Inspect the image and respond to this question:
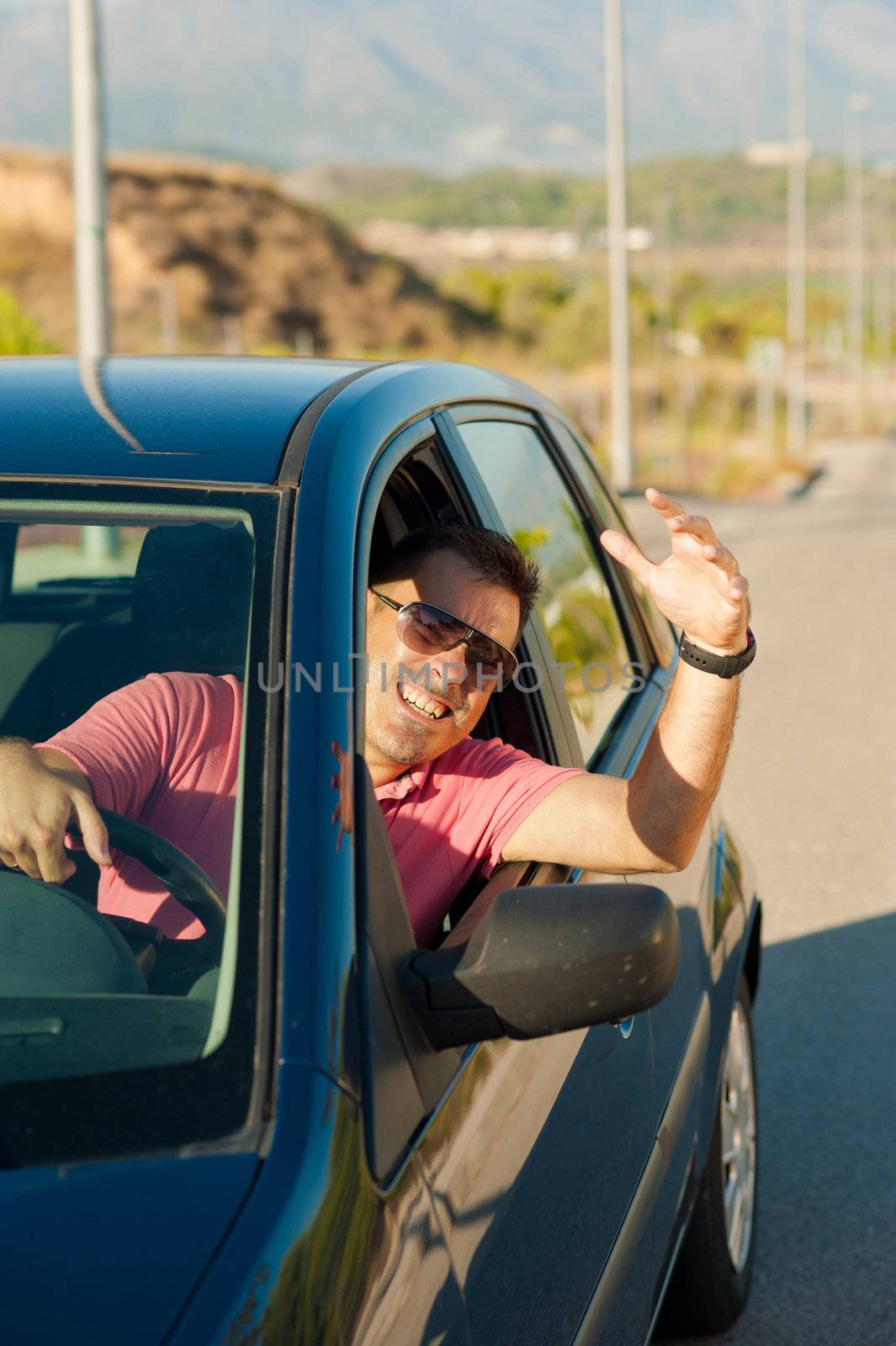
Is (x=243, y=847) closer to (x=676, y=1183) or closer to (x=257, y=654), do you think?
(x=257, y=654)

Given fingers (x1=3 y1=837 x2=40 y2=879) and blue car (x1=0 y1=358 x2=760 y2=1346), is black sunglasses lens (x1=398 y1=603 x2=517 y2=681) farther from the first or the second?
fingers (x1=3 y1=837 x2=40 y2=879)

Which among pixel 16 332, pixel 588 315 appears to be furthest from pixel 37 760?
pixel 588 315

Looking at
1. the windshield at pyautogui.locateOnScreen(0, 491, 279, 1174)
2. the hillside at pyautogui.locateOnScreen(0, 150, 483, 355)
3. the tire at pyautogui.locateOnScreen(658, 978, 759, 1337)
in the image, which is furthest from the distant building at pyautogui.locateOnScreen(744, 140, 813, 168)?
the windshield at pyautogui.locateOnScreen(0, 491, 279, 1174)

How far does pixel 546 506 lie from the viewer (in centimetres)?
304

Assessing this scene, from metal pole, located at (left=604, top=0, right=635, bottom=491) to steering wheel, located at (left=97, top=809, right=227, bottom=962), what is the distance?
1996 cm

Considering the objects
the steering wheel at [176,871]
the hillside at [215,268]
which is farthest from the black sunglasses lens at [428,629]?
the hillside at [215,268]

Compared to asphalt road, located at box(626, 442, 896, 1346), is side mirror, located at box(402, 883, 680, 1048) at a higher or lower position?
higher

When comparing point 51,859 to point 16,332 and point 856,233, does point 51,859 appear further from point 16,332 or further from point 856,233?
point 856,233

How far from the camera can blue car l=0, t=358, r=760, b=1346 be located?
1.37 meters

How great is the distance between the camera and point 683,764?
2.24 metres

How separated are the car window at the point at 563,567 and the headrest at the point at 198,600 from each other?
28.9 inches

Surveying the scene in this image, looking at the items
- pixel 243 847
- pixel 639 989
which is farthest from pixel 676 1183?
pixel 243 847

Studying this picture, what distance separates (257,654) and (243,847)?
24 cm

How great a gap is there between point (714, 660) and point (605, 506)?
1.21 meters
